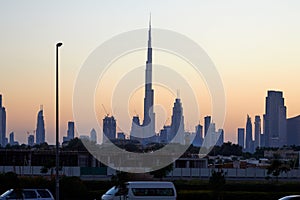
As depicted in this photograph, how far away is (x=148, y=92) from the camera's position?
123000 mm

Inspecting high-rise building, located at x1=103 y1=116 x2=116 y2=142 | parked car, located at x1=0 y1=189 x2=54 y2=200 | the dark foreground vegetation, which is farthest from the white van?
high-rise building, located at x1=103 y1=116 x2=116 y2=142

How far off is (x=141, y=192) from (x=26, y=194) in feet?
24.5

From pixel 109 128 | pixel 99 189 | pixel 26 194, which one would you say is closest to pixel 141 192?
pixel 26 194

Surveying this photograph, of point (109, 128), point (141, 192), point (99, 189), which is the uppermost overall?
point (109, 128)

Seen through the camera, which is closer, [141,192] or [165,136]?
[141,192]

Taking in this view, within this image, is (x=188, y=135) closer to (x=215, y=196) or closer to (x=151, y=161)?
(x=151, y=161)

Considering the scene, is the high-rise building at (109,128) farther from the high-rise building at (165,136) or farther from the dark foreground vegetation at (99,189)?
the dark foreground vegetation at (99,189)

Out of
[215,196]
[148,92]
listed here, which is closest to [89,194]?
[215,196]

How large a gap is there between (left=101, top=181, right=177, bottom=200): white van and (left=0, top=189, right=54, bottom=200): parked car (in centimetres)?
407

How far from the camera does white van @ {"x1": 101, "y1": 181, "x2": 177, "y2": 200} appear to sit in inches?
1679

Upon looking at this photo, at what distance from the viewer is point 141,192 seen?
43406 millimetres

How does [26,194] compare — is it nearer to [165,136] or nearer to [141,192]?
[141,192]

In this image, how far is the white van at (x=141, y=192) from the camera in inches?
1679

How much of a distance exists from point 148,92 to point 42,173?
54402 millimetres
